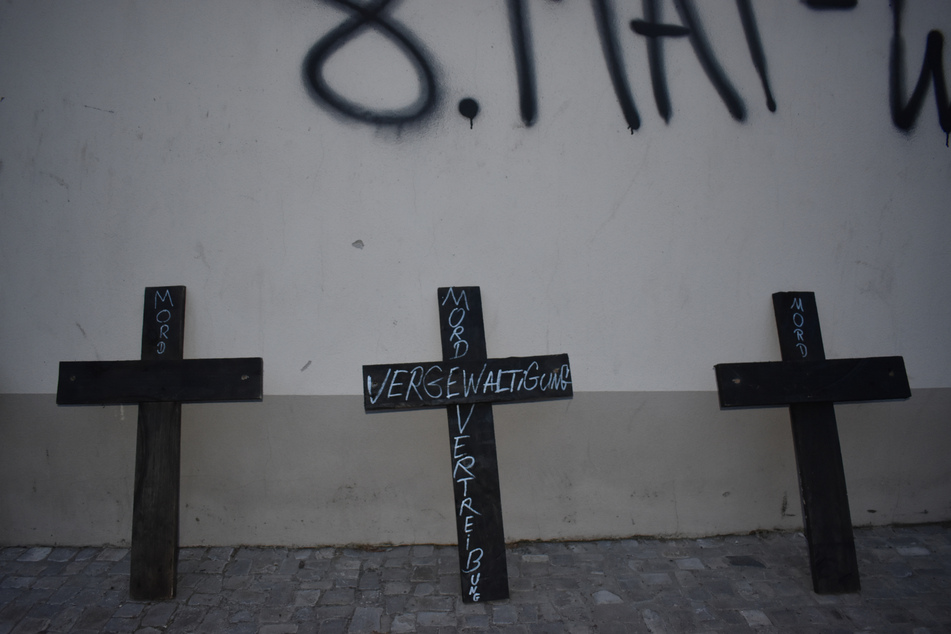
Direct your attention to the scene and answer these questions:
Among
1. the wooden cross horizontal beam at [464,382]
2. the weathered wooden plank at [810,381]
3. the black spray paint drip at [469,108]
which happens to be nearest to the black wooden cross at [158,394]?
the wooden cross horizontal beam at [464,382]

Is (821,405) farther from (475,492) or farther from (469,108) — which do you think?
(469,108)

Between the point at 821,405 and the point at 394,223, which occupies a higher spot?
the point at 394,223

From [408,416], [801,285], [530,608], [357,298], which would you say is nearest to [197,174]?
[357,298]

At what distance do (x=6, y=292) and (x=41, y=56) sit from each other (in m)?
1.37

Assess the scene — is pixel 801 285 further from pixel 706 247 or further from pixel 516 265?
pixel 516 265

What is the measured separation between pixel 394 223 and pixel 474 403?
1134 mm

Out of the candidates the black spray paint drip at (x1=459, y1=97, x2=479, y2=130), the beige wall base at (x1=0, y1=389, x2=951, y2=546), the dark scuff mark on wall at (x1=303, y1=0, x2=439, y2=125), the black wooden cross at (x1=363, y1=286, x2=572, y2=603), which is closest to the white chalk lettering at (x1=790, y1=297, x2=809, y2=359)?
the beige wall base at (x1=0, y1=389, x2=951, y2=546)

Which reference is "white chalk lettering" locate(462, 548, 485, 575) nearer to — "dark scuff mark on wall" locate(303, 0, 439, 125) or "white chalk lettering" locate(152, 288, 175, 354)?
"white chalk lettering" locate(152, 288, 175, 354)

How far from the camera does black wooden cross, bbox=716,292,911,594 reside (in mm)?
2855

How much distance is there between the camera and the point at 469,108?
3322 millimetres

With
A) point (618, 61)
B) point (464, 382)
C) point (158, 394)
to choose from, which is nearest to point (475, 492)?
point (464, 382)

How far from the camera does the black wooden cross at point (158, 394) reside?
2854 millimetres

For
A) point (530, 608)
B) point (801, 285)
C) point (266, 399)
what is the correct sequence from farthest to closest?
point (801, 285)
point (266, 399)
point (530, 608)

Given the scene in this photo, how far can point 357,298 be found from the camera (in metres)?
3.23
